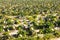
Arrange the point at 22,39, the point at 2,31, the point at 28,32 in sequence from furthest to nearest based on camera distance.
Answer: the point at 2,31 < the point at 28,32 < the point at 22,39

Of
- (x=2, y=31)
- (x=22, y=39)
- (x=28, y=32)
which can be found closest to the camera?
(x=22, y=39)

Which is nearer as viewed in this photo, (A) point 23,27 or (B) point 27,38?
(B) point 27,38

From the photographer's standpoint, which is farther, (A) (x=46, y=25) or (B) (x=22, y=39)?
(A) (x=46, y=25)

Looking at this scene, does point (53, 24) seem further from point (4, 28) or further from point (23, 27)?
point (4, 28)

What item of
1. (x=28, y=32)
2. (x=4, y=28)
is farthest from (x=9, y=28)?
(x=28, y=32)

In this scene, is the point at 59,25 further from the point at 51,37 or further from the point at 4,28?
the point at 4,28

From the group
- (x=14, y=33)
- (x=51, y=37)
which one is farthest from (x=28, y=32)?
(x=51, y=37)

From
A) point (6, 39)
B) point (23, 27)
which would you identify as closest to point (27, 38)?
point (6, 39)
